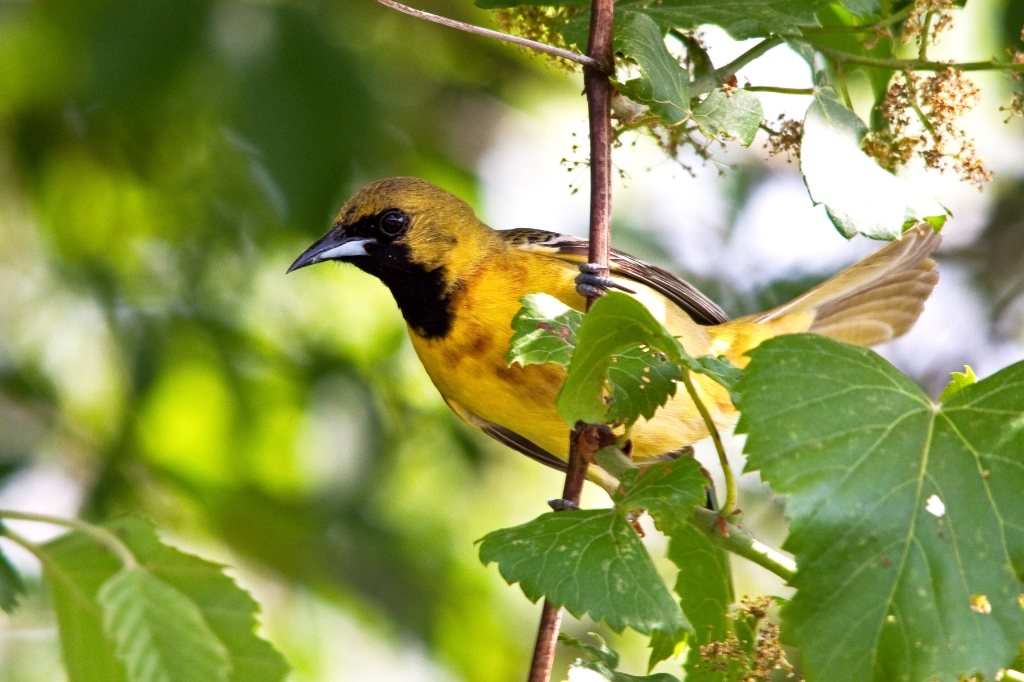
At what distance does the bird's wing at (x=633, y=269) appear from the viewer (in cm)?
356

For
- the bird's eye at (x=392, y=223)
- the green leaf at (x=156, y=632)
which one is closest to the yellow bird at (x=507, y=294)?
the bird's eye at (x=392, y=223)

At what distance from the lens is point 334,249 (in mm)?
3543

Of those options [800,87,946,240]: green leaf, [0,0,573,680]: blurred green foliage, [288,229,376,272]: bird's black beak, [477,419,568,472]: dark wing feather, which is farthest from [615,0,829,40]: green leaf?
[0,0,573,680]: blurred green foliage

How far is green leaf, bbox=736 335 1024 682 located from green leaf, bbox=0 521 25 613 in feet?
4.25

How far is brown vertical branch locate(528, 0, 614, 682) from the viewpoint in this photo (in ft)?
5.75

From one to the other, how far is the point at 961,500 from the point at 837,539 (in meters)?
0.19

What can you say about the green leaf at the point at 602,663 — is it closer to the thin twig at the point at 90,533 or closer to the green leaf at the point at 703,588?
the green leaf at the point at 703,588

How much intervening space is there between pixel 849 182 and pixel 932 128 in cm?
28

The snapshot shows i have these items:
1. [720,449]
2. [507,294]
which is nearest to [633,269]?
[507,294]

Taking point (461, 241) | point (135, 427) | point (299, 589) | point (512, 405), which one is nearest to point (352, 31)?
point (461, 241)

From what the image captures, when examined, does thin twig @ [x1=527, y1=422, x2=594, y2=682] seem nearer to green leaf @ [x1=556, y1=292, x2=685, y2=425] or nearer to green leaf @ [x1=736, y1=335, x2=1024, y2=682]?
green leaf @ [x1=556, y1=292, x2=685, y2=425]

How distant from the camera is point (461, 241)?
364cm

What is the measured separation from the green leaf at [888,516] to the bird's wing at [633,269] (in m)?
1.95

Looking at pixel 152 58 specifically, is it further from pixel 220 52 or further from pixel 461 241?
pixel 461 241
